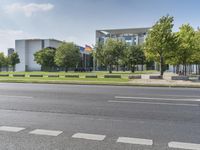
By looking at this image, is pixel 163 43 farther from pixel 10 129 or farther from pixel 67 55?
pixel 67 55

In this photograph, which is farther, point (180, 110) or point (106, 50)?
point (106, 50)

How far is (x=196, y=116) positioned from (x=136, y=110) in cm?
211

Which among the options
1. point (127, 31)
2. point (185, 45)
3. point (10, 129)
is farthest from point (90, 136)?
point (127, 31)

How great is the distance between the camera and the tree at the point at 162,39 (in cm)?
3250

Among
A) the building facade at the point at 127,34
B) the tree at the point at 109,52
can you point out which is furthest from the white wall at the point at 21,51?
the tree at the point at 109,52

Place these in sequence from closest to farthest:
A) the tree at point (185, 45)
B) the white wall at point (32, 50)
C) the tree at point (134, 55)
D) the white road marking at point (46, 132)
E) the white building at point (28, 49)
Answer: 1. the white road marking at point (46, 132)
2. the tree at point (185, 45)
3. the tree at point (134, 55)
4. the white building at point (28, 49)
5. the white wall at point (32, 50)

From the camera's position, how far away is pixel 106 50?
192 ft

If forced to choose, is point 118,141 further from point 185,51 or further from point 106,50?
point 106,50

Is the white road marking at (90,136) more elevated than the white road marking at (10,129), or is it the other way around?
the white road marking at (10,129)

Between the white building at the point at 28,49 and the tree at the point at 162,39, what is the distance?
9897 centimetres

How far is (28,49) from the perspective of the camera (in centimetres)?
12988

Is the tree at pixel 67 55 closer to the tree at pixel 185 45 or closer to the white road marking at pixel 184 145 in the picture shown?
the tree at pixel 185 45

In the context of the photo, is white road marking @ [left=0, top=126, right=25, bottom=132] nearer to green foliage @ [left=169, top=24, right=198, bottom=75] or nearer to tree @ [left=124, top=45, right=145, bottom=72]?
green foliage @ [left=169, top=24, right=198, bottom=75]

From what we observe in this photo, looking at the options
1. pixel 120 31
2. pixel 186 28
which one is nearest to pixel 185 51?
pixel 186 28
